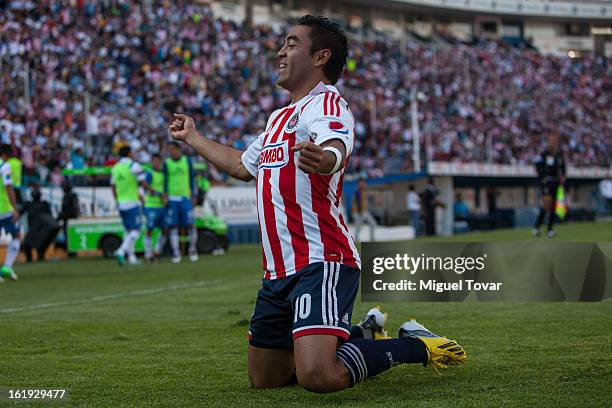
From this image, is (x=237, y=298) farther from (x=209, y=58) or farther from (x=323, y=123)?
(x=209, y=58)

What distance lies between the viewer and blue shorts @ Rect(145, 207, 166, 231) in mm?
19547

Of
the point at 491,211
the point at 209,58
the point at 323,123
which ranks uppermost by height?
the point at 209,58

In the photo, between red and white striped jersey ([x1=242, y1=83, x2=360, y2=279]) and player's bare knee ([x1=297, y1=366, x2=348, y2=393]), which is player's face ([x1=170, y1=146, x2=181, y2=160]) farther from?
player's bare knee ([x1=297, y1=366, x2=348, y2=393])

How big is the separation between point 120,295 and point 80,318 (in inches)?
107

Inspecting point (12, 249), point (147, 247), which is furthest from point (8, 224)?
point (147, 247)

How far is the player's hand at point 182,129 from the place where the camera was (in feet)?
19.1

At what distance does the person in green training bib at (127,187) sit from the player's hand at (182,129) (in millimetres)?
12705

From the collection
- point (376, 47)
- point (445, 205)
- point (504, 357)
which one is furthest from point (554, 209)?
point (376, 47)

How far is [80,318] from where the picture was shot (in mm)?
9852

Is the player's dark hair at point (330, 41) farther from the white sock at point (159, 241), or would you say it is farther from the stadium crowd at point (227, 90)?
the white sock at point (159, 241)

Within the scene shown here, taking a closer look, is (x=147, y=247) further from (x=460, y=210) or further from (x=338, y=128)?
(x=460, y=210)

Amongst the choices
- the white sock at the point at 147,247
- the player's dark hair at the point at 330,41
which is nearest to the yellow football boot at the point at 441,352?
the player's dark hair at the point at 330,41

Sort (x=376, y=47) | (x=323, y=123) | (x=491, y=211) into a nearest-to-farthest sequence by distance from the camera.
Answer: (x=323, y=123) < (x=491, y=211) < (x=376, y=47)

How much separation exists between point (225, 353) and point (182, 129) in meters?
1.89
